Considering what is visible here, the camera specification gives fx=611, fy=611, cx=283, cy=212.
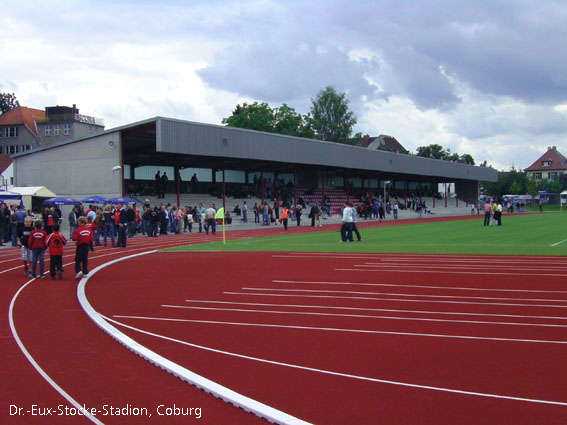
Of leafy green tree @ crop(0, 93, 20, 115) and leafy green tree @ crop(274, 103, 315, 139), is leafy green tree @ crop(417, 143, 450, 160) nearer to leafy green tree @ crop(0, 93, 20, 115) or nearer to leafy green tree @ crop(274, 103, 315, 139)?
leafy green tree @ crop(274, 103, 315, 139)

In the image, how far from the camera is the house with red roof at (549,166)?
138363mm

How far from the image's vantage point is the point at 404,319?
928 centimetres

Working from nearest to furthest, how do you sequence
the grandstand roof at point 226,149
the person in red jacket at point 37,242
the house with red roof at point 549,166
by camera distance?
the person in red jacket at point 37,242 → the grandstand roof at point 226,149 → the house with red roof at point 549,166

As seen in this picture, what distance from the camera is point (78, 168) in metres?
40.8

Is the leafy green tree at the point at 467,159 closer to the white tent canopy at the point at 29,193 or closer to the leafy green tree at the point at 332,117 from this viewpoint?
the leafy green tree at the point at 332,117

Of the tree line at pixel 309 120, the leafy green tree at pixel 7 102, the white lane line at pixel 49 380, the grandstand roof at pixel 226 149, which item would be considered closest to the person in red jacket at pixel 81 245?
the white lane line at pixel 49 380

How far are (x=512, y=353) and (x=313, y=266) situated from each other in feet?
32.6

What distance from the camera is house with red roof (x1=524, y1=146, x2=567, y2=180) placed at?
138 m

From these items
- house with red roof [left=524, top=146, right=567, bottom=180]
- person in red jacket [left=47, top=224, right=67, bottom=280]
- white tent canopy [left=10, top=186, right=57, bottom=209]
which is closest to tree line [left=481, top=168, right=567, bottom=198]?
house with red roof [left=524, top=146, right=567, bottom=180]

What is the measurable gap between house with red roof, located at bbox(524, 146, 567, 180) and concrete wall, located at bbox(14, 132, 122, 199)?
11959cm

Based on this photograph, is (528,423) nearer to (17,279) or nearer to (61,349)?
(61,349)

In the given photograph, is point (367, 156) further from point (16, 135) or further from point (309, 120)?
point (16, 135)

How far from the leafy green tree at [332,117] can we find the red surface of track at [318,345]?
3087 inches

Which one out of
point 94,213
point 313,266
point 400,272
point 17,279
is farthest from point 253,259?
point 94,213
